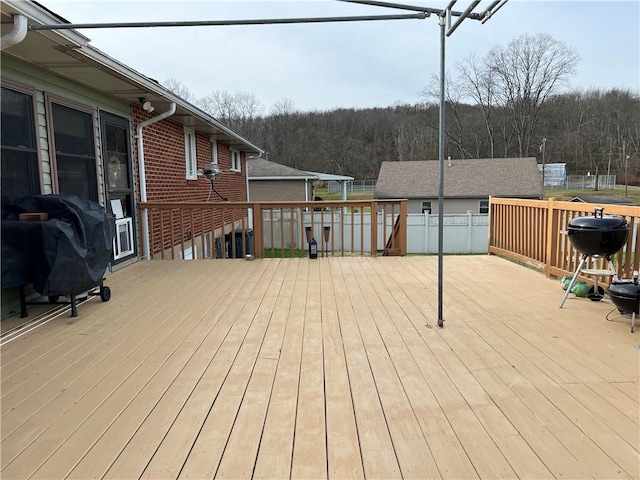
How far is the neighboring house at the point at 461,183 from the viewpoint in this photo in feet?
75.2

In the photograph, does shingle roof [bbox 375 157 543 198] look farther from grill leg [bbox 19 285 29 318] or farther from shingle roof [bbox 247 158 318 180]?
grill leg [bbox 19 285 29 318]

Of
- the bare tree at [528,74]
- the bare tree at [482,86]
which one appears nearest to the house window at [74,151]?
the bare tree at [482,86]

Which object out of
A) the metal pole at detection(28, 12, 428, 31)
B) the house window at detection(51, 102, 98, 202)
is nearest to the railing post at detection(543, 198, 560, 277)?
the metal pole at detection(28, 12, 428, 31)

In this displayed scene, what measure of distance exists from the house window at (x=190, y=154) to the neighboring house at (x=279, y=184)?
1098 centimetres

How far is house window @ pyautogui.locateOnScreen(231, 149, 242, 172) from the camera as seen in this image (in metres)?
12.9

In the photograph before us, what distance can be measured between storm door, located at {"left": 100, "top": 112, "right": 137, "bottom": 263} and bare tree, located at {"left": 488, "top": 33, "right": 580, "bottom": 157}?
35.9m

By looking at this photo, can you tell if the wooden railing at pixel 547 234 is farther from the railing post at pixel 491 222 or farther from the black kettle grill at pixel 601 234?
the black kettle grill at pixel 601 234

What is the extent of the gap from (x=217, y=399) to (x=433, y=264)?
4283mm

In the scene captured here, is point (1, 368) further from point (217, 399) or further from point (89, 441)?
point (217, 399)

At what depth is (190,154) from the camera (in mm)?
8703

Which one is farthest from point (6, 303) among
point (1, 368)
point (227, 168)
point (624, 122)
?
point (624, 122)

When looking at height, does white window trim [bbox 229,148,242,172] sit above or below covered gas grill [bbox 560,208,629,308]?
above

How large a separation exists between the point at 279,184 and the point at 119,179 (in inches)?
585

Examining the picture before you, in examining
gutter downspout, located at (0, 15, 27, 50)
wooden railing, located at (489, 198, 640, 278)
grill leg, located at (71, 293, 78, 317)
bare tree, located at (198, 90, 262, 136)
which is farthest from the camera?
bare tree, located at (198, 90, 262, 136)
